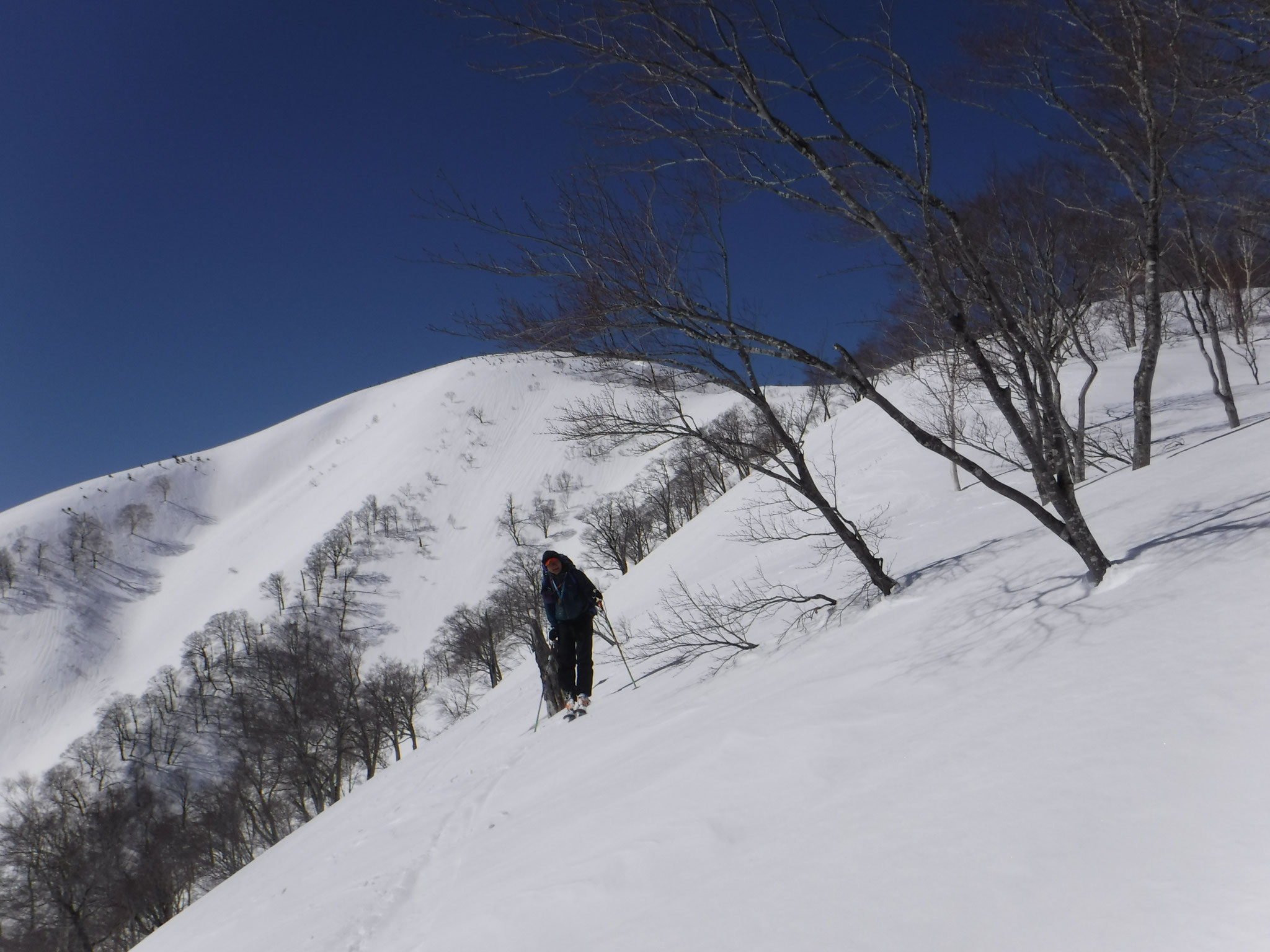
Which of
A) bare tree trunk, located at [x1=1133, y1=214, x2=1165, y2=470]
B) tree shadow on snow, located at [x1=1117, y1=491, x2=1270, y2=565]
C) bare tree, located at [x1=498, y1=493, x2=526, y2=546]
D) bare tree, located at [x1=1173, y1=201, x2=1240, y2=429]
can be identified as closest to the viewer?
tree shadow on snow, located at [x1=1117, y1=491, x2=1270, y2=565]

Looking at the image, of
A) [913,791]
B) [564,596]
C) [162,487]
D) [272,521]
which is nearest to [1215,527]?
[913,791]

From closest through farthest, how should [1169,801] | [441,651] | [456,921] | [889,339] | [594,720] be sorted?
1. [1169,801]
2. [456,921]
3. [594,720]
4. [889,339]
5. [441,651]

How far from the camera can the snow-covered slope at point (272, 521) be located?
6969cm

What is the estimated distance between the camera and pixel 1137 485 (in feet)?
21.6

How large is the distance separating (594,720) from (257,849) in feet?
160

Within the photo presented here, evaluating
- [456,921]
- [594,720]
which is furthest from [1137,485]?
[456,921]

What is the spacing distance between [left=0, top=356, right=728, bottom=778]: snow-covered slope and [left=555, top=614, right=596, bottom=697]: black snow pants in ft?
129

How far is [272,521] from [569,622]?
105334mm

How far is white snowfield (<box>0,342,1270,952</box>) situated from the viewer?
6.49 feet

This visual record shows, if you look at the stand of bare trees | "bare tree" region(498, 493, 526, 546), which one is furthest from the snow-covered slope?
the stand of bare trees

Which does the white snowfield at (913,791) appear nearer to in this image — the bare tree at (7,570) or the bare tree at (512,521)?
the bare tree at (512,521)

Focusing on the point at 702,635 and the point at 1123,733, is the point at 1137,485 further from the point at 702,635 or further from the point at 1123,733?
the point at 1123,733

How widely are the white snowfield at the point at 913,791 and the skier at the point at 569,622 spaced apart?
403mm

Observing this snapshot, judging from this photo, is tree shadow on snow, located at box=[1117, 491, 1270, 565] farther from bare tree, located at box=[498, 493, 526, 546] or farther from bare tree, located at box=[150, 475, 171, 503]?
bare tree, located at box=[150, 475, 171, 503]
